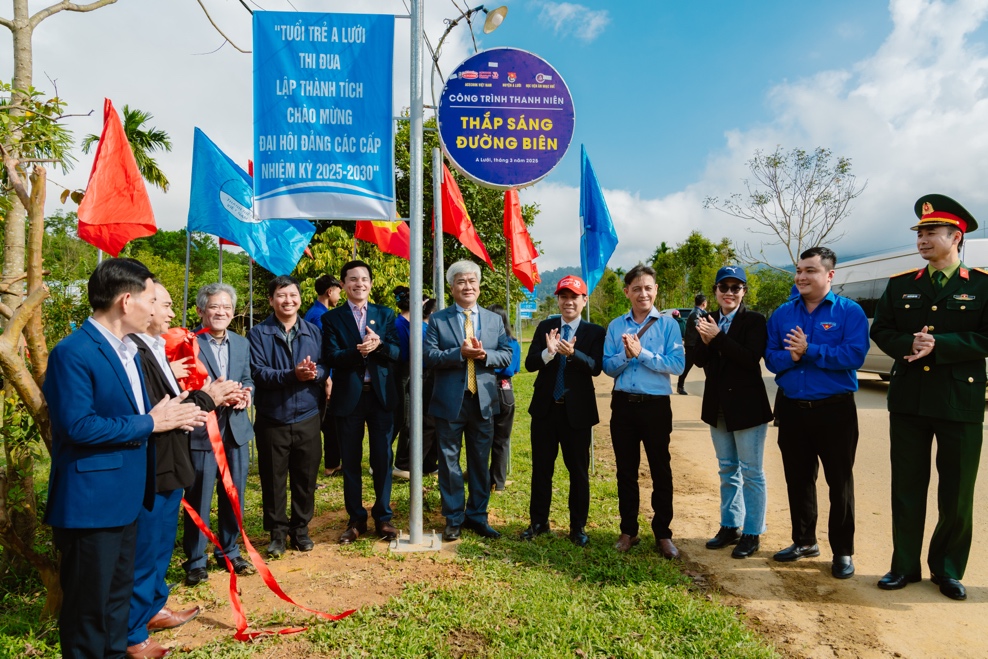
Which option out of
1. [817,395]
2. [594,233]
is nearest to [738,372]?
[817,395]

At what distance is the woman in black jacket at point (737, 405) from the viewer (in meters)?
4.30

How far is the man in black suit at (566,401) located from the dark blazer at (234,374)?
2.00 meters

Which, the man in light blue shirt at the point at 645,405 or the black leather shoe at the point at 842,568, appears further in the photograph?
the man in light blue shirt at the point at 645,405

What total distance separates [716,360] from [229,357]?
11.4 ft

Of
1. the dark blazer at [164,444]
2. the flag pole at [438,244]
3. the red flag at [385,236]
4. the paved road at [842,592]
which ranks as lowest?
the paved road at [842,592]

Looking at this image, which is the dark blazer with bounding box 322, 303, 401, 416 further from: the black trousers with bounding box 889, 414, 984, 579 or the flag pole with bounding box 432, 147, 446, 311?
the black trousers with bounding box 889, 414, 984, 579

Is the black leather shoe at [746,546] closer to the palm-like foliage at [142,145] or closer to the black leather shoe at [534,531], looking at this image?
the black leather shoe at [534,531]

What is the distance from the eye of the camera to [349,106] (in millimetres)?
4316

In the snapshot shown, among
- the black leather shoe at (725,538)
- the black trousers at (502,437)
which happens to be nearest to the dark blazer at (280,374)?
the black trousers at (502,437)

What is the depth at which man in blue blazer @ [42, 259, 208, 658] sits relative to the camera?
238cm

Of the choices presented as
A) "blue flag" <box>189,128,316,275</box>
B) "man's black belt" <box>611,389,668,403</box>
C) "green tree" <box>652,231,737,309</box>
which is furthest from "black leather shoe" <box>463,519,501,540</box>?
"green tree" <box>652,231,737,309</box>

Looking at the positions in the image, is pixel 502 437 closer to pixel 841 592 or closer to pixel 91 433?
pixel 841 592

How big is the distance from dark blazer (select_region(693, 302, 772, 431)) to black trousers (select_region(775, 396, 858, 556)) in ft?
0.70

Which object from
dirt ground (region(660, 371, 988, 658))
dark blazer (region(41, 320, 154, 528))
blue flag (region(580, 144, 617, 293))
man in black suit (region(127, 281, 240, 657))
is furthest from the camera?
blue flag (region(580, 144, 617, 293))
